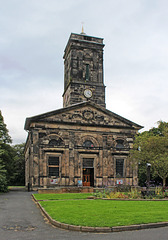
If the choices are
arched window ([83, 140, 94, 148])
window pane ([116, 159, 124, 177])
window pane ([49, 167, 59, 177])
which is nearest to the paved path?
window pane ([49, 167, 59, 177])

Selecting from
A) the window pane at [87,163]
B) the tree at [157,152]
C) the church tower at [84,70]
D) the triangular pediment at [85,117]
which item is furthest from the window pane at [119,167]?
the church tower at [84,70]

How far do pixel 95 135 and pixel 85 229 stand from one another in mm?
28335

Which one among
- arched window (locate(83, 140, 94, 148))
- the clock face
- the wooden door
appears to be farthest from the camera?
the clock face

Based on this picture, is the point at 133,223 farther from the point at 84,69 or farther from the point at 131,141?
the point at 84,69

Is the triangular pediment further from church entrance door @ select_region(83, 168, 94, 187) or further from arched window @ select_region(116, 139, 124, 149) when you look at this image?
church entrance door @ select_region(83, 168, 94, 187)

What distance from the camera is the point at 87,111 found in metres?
38.9

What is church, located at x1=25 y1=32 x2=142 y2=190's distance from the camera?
3531cm

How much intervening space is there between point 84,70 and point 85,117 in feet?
34.2

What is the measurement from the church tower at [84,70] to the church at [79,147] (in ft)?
4.40

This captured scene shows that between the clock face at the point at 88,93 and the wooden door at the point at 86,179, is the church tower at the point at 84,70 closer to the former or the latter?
the clock face at the point at 88,93

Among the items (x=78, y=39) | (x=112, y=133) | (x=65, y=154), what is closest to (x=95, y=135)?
(x=112, y=133)

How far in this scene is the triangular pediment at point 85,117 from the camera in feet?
120

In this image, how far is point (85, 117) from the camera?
38.5 meters

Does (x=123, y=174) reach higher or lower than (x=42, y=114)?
lower
